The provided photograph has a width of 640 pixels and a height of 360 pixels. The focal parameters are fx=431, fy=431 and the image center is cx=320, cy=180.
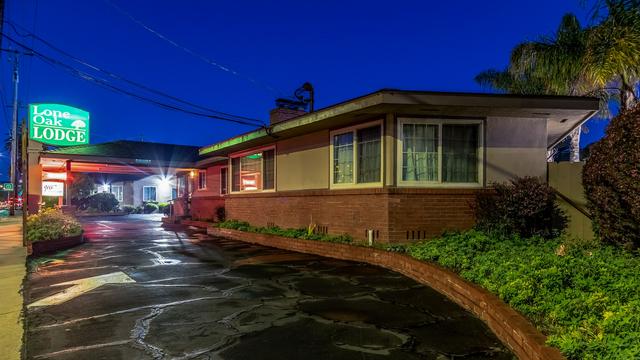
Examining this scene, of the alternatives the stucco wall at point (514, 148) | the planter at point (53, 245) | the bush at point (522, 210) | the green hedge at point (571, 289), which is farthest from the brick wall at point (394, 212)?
the planter at point (53, 245)

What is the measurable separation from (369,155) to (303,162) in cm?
311

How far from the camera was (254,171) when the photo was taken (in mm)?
16562

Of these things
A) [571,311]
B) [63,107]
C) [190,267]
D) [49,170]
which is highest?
[63,107]

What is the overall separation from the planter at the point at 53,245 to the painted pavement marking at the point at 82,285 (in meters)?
4.89

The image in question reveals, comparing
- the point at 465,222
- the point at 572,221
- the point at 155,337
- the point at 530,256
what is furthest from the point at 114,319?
the point at 572,221

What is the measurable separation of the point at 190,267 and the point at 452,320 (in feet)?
20.3

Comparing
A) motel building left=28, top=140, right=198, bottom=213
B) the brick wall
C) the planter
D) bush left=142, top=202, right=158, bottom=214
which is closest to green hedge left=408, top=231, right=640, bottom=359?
the brick wall

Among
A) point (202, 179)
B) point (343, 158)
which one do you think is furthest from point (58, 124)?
point (343, 158)

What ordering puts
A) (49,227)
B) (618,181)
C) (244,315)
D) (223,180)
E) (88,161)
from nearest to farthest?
(244,315), (618,181), (49,227), (223,180), (88,161)

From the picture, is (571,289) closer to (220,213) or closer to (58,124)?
(220,213)

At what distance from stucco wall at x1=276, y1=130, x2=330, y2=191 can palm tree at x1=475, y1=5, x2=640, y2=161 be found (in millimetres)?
6765

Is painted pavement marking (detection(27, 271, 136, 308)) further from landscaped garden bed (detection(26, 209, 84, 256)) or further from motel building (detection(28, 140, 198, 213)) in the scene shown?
motel building (detection(28, 140, 198, 213))

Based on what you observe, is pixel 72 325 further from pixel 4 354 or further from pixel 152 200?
pixel 152 200

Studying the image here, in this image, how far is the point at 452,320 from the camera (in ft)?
17.5
